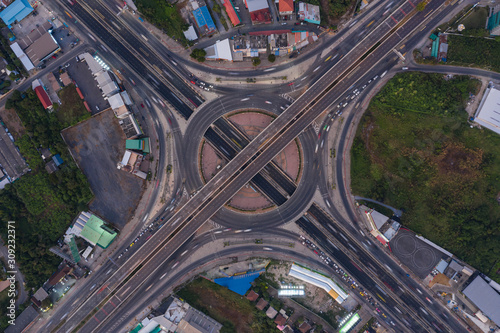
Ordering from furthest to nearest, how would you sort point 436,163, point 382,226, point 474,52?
point 382,226
point 436,163
point 474,52

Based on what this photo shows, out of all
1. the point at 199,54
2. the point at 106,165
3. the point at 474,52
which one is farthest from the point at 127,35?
the point at 474,52

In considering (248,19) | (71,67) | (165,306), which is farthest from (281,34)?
(165,306)

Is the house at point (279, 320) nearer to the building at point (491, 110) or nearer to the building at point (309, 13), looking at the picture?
the building at point (491, 110)

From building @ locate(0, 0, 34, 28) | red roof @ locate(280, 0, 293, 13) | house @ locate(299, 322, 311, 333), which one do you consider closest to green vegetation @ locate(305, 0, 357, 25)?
red roof @ locate(280, 0, 293, 13)

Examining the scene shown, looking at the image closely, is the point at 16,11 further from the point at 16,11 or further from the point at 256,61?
the point at 256,61

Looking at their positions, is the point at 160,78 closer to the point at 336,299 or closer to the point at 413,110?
the point at 413,110

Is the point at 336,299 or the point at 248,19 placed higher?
the point at 248,19
